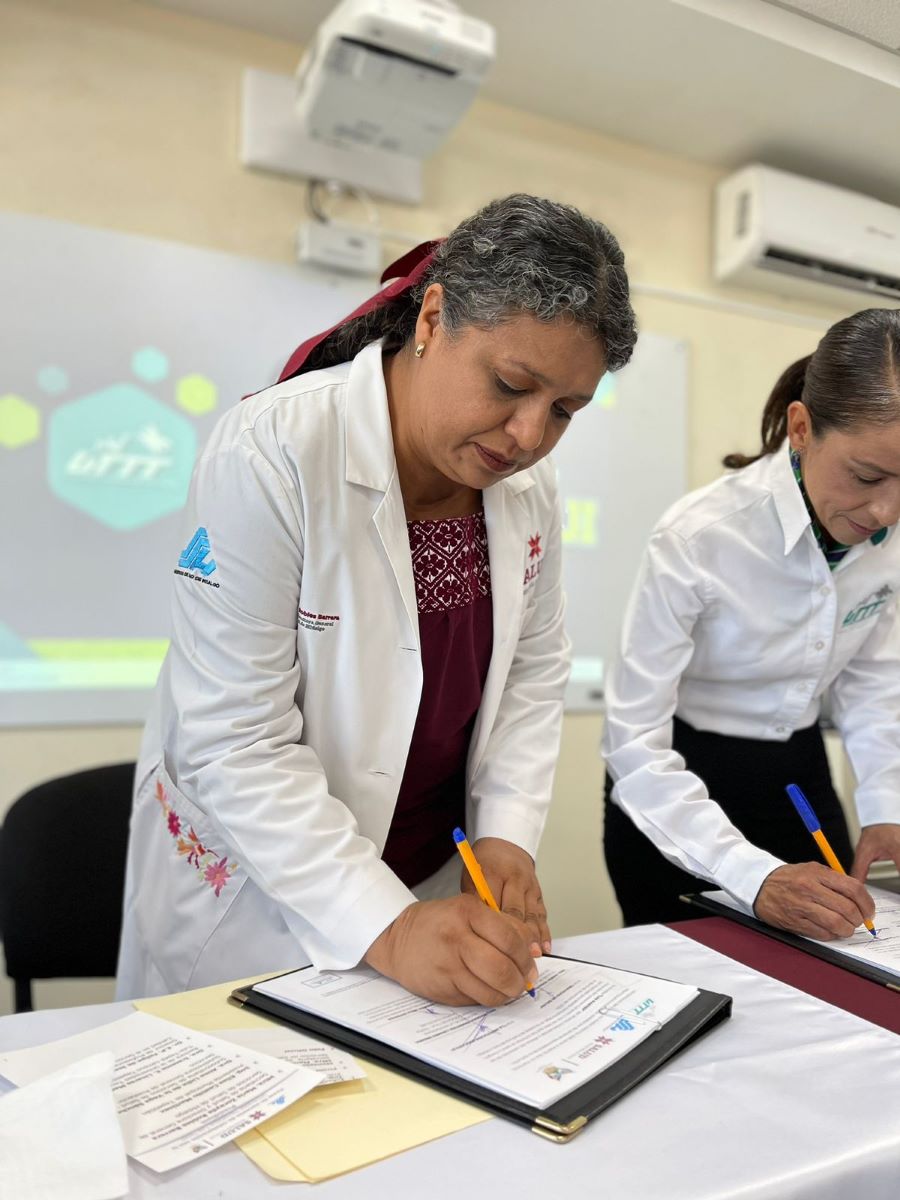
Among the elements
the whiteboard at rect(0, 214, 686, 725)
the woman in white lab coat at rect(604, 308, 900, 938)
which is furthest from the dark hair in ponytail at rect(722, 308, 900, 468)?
the whiteboard at rect(0, 214, 686, 725)

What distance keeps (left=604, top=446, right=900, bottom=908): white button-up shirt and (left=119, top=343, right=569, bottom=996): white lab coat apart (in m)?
0.16

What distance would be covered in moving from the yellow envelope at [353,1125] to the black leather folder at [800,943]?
0.50 m

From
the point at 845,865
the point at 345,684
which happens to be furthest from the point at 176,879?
the point at 845,865

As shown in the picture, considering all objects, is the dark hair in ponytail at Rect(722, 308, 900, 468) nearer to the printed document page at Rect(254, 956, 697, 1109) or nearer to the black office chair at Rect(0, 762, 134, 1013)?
the printed document page at Rect(254, 956, 697, 1109)

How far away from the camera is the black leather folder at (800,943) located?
1.01m

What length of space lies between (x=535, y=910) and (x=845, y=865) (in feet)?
2.12

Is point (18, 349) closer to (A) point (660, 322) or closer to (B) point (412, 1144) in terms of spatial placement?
(A) point (660, 322)

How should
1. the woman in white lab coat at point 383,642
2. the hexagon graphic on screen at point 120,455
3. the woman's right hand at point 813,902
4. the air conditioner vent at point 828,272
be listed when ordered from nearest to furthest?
the woman in white lab coat at point 383,642 → the woman's right hand at point 813,902 → the air conditioner vent at point 828,272 → the hexagon graphic on screen at point 120,455

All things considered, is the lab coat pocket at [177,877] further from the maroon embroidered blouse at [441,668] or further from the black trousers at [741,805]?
the black trousers at [741,805]

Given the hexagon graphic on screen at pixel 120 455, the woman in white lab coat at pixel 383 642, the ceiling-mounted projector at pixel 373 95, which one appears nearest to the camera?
the woman in white lab coat at pixel 383 642

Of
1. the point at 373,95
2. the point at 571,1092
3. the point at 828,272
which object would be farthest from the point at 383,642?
the point at 828,272

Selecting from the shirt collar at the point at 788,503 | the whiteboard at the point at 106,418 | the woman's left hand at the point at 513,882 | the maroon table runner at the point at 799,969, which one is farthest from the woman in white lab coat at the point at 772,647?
the whiteboard at the point at 106,418

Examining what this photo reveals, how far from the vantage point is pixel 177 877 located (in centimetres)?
120

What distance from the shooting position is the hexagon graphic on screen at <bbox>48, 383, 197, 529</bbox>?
2492 mm
